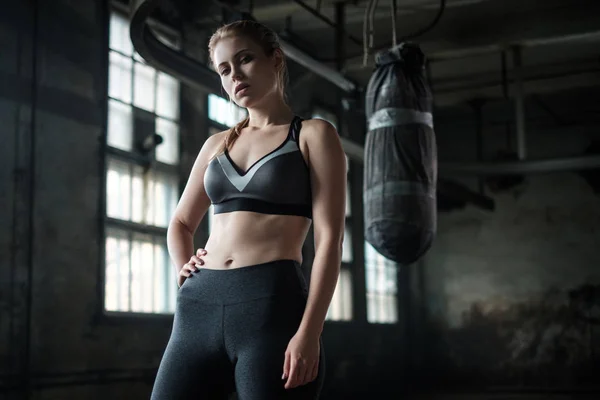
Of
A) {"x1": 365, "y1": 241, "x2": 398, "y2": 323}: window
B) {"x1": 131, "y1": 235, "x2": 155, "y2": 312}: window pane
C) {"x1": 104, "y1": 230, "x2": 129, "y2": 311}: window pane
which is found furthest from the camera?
{"x1": 365, "y1": 241, "x2": 398, "y2": 323}: window

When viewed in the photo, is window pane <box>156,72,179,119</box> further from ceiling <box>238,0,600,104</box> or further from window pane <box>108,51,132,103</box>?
ceiling <box>238,0,600,104</box>

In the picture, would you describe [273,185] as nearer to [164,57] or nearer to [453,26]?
[164,57]

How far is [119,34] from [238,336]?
4.49 meters

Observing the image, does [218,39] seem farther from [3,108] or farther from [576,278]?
[576,278]

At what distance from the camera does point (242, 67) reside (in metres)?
1.58

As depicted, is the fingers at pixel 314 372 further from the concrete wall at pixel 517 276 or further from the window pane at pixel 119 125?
the concrete wall at pixel 517 276

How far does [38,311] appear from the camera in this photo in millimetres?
4695

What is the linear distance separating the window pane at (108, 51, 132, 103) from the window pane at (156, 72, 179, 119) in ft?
1.20

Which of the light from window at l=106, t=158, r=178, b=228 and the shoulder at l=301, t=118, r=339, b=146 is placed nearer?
the shoulder at l=301, t=118, r=339, b=146

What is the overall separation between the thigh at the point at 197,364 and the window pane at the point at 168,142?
4456 millimetres

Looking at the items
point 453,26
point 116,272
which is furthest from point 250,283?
point 453,26

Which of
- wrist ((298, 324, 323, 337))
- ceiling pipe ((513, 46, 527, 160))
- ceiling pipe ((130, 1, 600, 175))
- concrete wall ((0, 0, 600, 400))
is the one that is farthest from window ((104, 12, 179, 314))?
wrist ((298, 324, 323, 337))

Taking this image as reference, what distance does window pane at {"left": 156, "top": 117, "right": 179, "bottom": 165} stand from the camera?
19.4 feet

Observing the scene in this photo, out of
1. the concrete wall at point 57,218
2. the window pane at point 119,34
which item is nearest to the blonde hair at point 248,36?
the concrete wall at point 57,218
